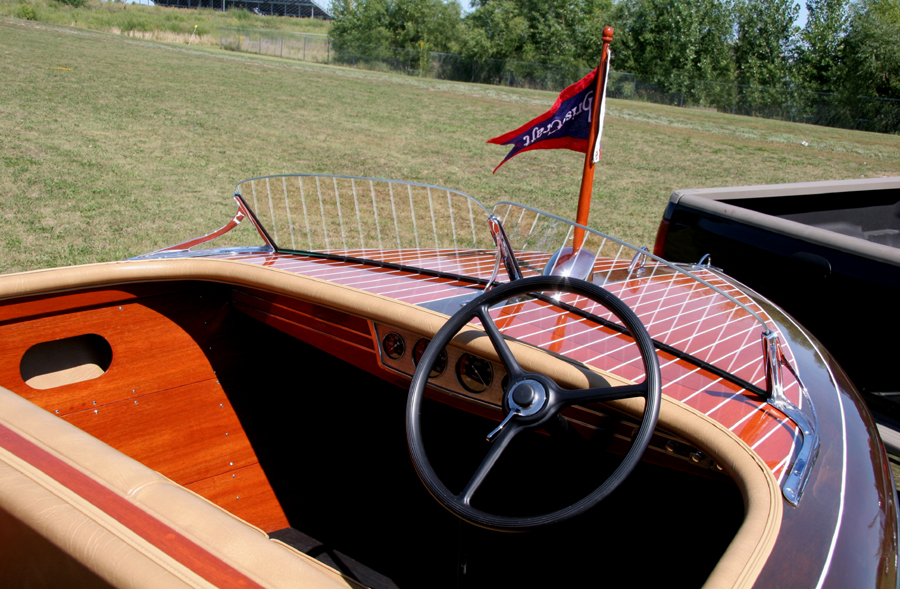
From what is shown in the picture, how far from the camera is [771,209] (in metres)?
4.40

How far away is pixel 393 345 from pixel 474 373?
14.4 inches

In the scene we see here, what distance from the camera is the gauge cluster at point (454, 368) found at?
195 centimetres

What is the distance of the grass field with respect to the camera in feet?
23.2

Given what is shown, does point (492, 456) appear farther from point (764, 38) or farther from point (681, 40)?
point (764, 38)

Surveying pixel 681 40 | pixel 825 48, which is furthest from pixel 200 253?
pixel 825 48

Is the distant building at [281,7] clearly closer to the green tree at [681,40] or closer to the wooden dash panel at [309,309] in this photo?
the green tree at [681,40]

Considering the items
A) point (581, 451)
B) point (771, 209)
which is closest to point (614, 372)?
Answer: point (581, 451)

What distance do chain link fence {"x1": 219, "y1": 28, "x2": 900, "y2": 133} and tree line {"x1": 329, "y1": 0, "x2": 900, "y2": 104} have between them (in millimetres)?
2514

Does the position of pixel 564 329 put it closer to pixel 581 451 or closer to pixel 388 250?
pixel 581 451

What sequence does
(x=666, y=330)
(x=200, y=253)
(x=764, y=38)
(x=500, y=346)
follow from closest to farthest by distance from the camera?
(x=500, y=346), (x=666, y=330), (x=200, y=253), (x=764, y=38)

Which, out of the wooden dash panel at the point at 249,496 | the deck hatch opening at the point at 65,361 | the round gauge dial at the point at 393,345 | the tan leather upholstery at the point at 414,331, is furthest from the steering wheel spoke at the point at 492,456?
the deck hatch opening at the point at 65,361

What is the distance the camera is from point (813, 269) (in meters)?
3.01

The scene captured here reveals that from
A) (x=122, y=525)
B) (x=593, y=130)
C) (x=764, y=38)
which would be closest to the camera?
(x=122, y=525)

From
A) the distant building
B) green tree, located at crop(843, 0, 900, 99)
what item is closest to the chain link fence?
green tree, located at crop(843, 0, 900, 99)
